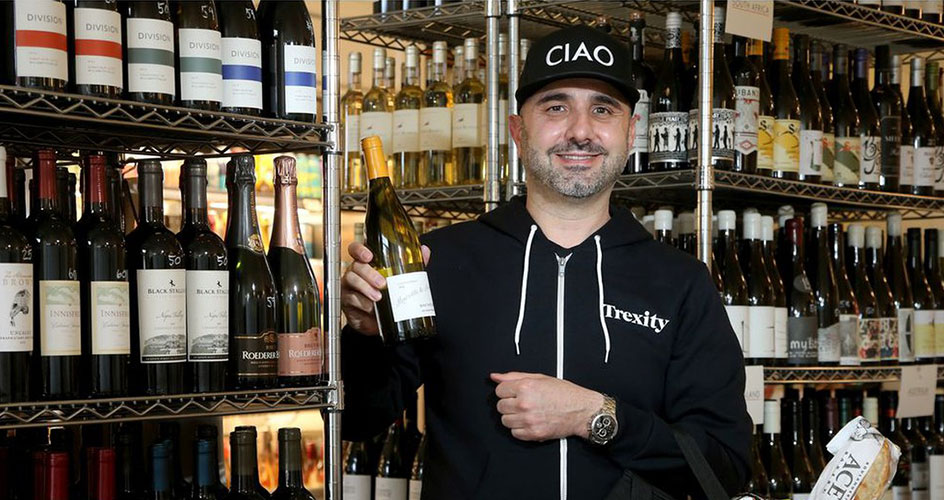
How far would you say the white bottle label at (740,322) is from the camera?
2.97m

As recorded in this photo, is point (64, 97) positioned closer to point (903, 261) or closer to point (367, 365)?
point (367, 365)

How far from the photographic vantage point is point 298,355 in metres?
2.20

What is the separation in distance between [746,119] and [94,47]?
1644 mm

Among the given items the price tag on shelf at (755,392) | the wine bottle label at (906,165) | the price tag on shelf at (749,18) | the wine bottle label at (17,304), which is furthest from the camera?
the wine bottle label at (906,165)

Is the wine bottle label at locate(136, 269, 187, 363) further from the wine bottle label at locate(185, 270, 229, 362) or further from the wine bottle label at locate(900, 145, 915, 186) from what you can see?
the wine bottle label at locate(900, 145, 915, 186)

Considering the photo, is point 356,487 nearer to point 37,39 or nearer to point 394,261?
point 394,261

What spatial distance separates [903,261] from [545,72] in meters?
2.01

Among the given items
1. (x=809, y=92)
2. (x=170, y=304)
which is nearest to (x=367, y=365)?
(x=170, y=304)

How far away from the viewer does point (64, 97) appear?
1.86m

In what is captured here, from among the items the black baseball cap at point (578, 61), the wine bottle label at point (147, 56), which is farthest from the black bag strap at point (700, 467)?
the wine bottle label at point (147, 56)

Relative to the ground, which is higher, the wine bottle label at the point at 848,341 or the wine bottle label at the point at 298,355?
the wine bottle label at the point at 298,355

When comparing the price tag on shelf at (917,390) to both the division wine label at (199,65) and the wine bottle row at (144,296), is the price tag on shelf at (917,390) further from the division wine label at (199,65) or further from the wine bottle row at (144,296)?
the division wine label at (199,65)

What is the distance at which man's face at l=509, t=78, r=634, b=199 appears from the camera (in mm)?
2170

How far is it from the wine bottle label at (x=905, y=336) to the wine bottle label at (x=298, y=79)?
194cm
